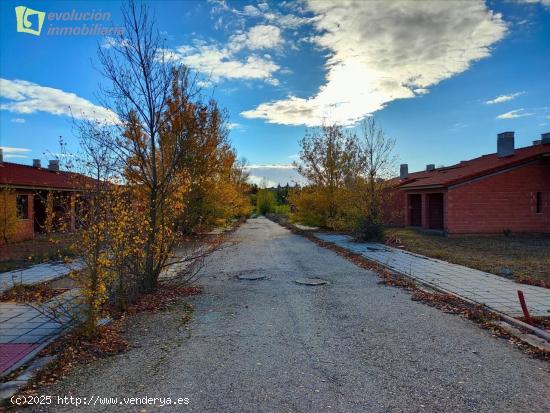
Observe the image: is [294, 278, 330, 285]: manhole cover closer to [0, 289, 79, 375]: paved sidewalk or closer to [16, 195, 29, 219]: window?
[0, 289, 79, 375]: paved sidewalk

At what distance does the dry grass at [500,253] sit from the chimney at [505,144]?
18.3 ft

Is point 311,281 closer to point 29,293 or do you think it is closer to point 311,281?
point 311,281

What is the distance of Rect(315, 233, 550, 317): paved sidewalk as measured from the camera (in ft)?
21.5

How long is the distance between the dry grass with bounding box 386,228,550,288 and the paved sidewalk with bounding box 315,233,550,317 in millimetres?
525

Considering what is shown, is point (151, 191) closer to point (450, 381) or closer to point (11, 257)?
Answer: point (450, 381)

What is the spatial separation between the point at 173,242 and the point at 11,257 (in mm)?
8300

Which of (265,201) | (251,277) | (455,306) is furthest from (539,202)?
(265,201)

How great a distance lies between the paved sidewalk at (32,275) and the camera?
8.66 m

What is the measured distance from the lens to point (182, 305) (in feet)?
22.7

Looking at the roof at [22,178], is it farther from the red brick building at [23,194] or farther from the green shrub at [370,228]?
the green shrub at [370,228]

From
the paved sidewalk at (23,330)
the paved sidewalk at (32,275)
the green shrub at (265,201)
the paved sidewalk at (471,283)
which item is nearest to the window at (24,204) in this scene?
the paved sidewalk at (32,275)

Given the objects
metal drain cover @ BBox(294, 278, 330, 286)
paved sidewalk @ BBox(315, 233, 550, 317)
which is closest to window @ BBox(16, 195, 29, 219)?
metal drain cover @ BBox(294, 278, 330, 286)

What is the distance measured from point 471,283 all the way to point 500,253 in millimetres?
6100

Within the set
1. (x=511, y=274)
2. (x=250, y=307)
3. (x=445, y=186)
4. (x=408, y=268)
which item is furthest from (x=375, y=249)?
(x=250, y=307)
